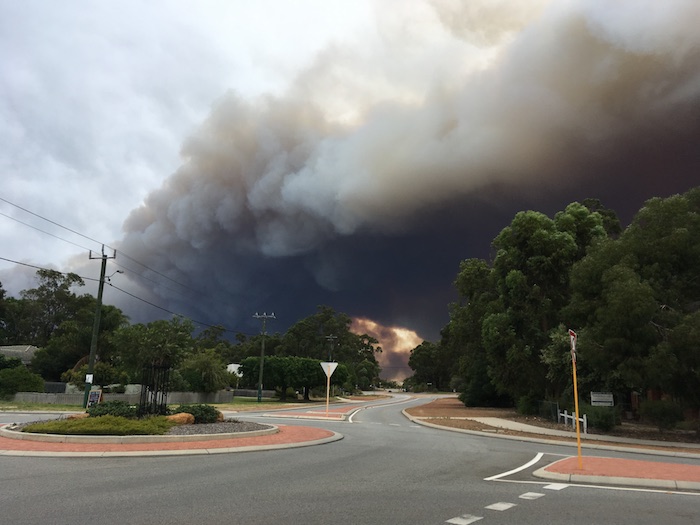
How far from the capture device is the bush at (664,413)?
21984 millimetres

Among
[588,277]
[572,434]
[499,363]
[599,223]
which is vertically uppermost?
[599,223]

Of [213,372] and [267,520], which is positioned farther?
[213,372]

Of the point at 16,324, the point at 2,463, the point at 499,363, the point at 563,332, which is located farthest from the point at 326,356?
the point at 2,463

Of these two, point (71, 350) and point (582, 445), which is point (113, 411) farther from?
point (71, 350)

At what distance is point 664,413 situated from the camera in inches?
867

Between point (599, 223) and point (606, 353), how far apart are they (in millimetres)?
14625

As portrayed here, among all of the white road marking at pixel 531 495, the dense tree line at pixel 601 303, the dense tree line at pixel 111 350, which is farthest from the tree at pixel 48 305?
the white road marking at pixel 531 495

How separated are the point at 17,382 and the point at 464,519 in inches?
1708

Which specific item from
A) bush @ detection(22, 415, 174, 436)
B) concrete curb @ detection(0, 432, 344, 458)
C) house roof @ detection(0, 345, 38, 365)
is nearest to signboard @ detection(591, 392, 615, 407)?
concrete curb @ detection(0, 432, 344, 458)

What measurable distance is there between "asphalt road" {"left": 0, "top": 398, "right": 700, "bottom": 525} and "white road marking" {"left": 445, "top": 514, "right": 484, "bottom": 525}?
1cm

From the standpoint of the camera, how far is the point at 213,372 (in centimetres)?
4744

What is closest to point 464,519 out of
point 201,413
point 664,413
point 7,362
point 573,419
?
point 201,413

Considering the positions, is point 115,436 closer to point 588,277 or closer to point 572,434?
point 572,434

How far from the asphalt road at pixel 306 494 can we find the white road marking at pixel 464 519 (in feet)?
0.04
